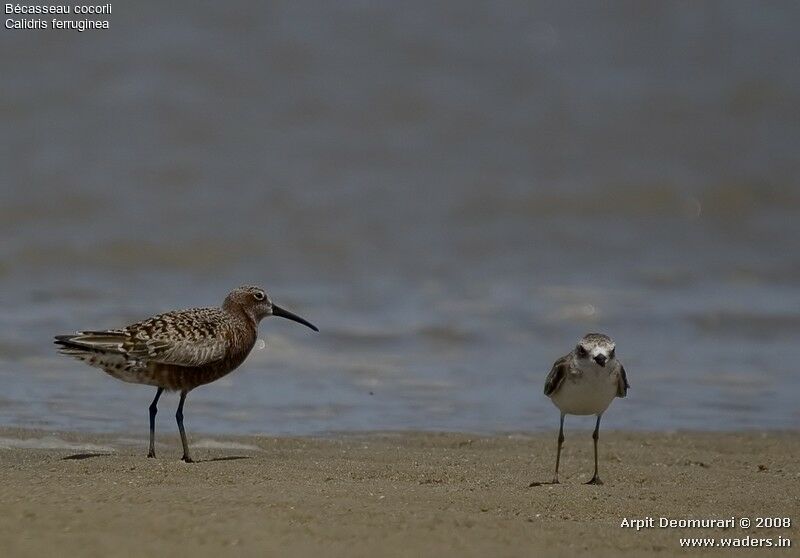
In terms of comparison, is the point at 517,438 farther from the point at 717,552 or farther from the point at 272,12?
the point at 272,12

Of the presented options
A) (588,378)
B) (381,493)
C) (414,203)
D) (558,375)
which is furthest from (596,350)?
(414,203)

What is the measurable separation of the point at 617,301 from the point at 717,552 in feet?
26.3

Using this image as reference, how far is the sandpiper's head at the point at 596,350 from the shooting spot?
7.45 m

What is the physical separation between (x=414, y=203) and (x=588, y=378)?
8974 mm

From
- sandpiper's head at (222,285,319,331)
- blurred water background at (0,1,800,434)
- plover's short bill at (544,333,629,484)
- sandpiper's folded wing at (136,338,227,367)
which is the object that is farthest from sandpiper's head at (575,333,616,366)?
sandpiper's head at (222,285,319,331)

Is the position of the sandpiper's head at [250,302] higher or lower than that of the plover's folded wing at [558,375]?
higher

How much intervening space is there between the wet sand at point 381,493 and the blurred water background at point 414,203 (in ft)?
2.37

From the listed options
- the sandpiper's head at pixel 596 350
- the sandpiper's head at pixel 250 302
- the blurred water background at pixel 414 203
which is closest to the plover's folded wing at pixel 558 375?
the sandpiper's head at pixel 596 350

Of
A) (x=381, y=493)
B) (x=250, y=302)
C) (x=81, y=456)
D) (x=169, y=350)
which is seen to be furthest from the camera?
(x=250, y=302)

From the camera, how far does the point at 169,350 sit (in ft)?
26.6

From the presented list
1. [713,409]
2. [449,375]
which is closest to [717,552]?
[713,409]

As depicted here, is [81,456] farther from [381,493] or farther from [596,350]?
[596,350]

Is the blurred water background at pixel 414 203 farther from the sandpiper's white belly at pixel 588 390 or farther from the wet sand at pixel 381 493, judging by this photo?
the sandpiper's white belly at pixel 588 390

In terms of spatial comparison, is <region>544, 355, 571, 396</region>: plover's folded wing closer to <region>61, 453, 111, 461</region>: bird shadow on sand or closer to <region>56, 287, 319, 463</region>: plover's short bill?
<region>56, 287, 319, 463</region>: plover's short bill
